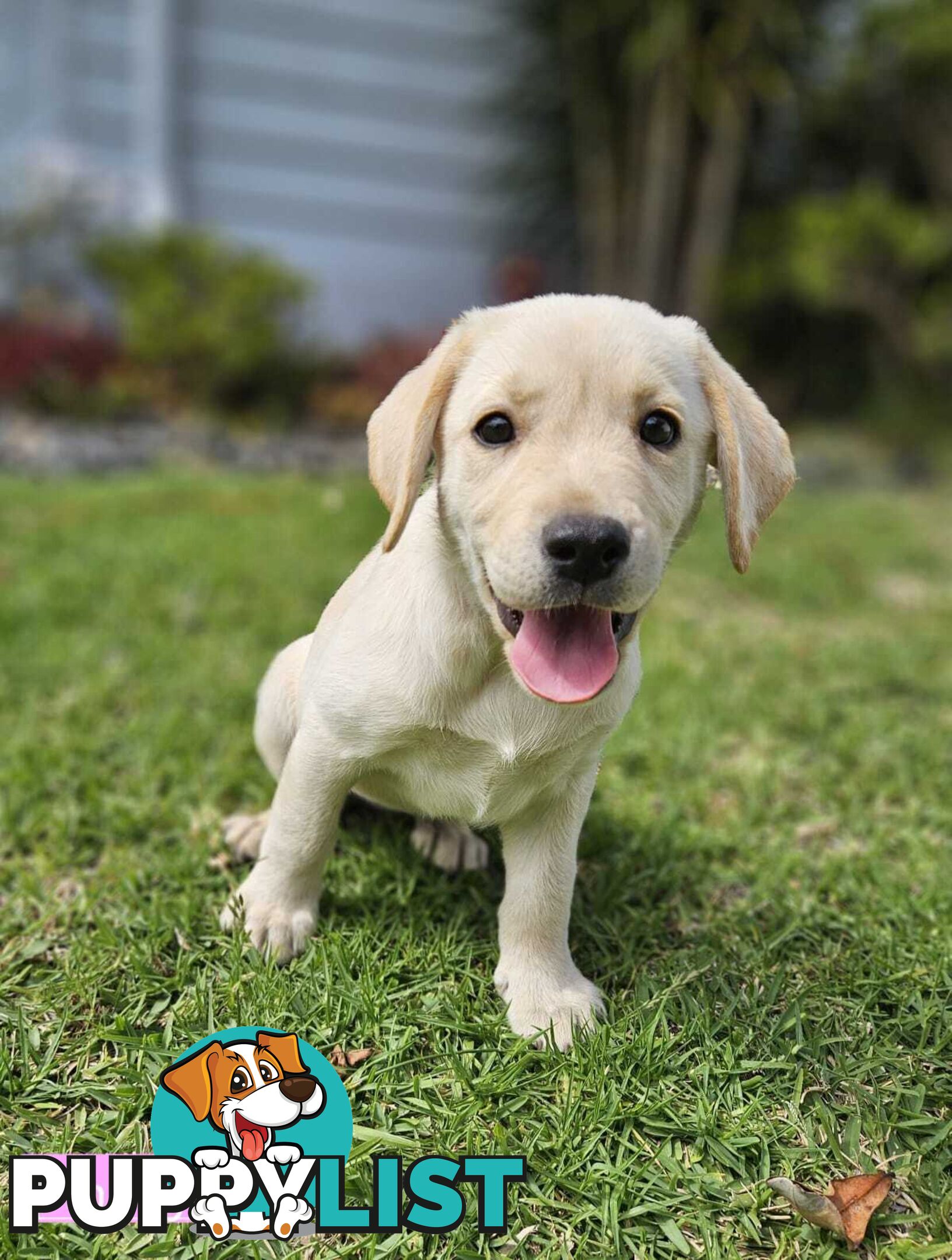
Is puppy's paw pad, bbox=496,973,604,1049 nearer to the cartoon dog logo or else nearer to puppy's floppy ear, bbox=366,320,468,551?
the cartoon dog logo

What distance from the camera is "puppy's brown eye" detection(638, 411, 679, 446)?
1798mm

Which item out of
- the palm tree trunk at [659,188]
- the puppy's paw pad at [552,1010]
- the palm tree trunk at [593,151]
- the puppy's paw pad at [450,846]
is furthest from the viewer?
the palm tree trunk at [593,151]

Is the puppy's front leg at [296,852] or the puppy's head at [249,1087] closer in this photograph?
the puppy's head at [249,1087]

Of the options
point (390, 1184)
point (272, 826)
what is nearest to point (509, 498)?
point (272, 826)

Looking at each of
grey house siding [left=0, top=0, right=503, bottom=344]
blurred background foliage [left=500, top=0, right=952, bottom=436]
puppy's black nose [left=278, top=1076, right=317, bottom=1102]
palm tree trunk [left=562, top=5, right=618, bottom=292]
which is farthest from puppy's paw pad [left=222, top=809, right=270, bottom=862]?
palm tree trunk [left=562, top=5, right=618, bottom=292]

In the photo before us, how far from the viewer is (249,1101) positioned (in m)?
1.71

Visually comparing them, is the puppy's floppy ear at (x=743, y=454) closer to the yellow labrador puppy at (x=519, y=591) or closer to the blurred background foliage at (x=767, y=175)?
the yellow labrador puppy at (x=519, y=591)

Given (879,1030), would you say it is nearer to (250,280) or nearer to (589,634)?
(589,634)

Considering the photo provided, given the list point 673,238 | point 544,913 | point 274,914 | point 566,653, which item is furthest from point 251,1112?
point 673,238

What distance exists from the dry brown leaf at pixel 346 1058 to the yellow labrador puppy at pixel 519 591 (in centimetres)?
31

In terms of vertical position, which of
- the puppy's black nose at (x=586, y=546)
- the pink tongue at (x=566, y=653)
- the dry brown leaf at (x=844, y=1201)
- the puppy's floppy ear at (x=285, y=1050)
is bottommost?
the dry brown leaf at (x=844, y=1201)

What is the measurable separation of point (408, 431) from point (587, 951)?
4.24ft

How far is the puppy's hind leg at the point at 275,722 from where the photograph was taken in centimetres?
241

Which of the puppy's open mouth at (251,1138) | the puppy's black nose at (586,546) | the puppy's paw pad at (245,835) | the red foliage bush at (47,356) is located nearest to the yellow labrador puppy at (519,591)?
the puppy's black nose at (586,546)
